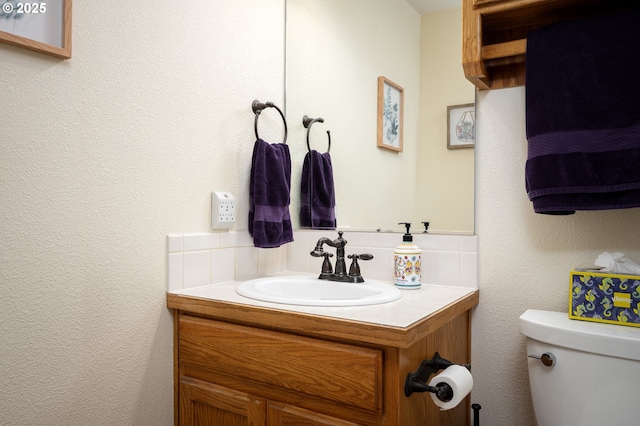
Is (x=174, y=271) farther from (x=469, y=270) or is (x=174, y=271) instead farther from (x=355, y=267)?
(x=469, y=270)

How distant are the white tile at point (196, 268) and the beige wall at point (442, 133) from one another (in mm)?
735

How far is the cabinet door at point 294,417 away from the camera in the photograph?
1.05 metres

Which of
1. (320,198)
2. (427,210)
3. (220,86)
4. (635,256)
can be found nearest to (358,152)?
(320,198)

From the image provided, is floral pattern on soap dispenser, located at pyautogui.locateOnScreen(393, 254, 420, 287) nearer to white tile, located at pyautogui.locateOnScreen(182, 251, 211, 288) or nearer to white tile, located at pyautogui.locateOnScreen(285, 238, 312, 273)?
white tile, located at pyautogui.locateOnScreen(285, 238, 312, 273)

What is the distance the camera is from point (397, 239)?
1.57 metres

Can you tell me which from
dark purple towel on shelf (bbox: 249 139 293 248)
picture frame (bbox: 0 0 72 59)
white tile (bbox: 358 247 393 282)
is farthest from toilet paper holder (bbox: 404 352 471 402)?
picture frame (bbox: 0 0 72 59)

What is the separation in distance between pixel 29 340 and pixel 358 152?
3.93 feet

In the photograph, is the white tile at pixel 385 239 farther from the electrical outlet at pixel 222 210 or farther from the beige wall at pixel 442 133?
the electrical outlet at pixel 222 210

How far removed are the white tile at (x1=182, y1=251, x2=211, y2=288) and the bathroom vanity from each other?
4 cm

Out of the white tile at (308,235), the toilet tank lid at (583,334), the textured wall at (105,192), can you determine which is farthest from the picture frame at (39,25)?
the toilet tank lid at (583,334)

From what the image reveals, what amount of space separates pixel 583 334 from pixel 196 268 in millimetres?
1093

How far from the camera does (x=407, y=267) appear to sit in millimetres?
1398

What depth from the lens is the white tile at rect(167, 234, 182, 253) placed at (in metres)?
1.35

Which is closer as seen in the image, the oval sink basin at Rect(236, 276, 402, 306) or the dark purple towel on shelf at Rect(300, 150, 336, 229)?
the oval sink basin at Rect(236, 276, 402, 306)
